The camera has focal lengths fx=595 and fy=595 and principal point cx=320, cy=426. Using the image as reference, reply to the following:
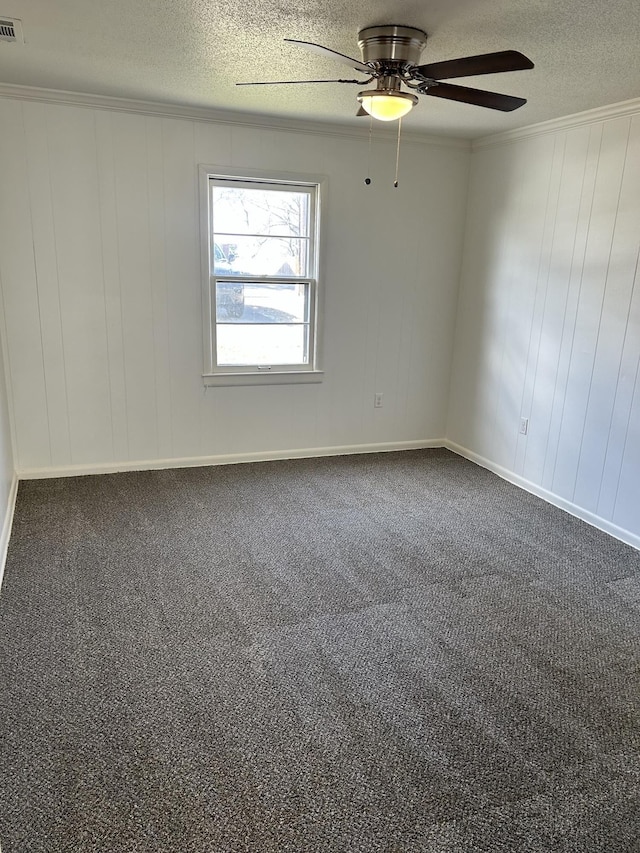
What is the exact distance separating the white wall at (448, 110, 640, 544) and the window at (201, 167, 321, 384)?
1.33 m

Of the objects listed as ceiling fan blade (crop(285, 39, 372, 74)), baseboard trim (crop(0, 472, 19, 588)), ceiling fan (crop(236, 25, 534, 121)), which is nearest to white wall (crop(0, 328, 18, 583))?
baseboard trim (crop(0, 472, 19, 588))

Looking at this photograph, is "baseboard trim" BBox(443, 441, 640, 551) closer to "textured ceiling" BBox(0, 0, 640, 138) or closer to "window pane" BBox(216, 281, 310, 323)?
"window pane" BBox(216, 281, 310, 323)

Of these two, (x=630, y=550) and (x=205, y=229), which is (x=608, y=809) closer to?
(x=630, y=550)

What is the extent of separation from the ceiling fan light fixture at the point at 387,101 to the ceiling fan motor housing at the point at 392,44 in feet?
0.60

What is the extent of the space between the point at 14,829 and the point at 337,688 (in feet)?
3.54

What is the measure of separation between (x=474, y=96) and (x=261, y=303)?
91.4 inches

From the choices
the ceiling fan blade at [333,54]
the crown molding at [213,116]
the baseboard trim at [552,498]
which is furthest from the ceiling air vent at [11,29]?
the baseboard trim at [552,498]

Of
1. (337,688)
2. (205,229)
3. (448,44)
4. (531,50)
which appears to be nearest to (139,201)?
(205,229)

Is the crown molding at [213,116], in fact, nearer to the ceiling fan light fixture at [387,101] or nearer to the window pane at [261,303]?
the window pane at [261,303]

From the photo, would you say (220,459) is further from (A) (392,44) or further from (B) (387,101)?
(A) (392,44)

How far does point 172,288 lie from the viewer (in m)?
4.15

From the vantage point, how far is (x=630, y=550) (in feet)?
11.1

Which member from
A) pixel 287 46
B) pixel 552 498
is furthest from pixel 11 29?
pixel 552 498

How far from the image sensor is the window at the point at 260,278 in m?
4.21
